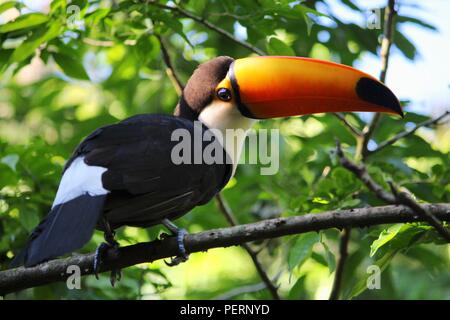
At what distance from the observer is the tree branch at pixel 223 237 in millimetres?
3521

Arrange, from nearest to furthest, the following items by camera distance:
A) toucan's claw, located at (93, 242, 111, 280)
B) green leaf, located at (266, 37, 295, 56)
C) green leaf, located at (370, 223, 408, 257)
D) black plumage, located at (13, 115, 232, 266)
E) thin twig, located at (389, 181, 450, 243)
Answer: thin twig, located at (389, 181, 450, 243) → green leaf, located at (370, 223, 408, 257) → black plumage, located at (13, 115, 232, 266) → toucan's claw, located at (93, 242, 111, 280) → green leaf, located at (266, 37, 295, 56)

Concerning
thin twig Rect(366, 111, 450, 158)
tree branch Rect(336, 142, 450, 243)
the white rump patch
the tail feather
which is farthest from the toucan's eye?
tree branch Rect(336, 142, 450, 243)

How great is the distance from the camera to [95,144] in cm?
443

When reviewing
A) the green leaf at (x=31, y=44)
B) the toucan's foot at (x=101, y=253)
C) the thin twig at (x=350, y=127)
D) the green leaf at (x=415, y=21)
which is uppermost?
the green leaf at (x=31, y=44)

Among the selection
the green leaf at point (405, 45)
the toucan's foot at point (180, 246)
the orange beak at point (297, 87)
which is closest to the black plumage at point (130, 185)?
the toucan's foot at point (180, 246)

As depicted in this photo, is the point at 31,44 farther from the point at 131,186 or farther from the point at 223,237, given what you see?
the point at 223,237

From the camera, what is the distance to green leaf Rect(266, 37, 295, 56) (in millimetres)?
5066

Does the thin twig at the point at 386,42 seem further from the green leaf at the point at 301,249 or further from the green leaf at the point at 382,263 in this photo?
the green leaf at the point at 382,263

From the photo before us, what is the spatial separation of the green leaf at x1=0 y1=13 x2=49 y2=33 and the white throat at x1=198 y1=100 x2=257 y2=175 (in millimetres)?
1312

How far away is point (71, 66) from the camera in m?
5.50

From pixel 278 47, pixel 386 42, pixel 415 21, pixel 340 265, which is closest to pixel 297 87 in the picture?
pixel 278 47

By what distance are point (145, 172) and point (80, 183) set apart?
1.25ft

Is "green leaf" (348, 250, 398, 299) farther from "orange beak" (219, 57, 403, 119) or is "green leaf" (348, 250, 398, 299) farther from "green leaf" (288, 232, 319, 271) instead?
"orange beak" (219, 57, 403, 119)
